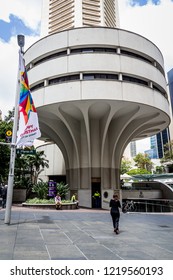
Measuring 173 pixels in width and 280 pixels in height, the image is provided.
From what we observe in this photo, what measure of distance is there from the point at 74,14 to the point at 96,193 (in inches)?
1098

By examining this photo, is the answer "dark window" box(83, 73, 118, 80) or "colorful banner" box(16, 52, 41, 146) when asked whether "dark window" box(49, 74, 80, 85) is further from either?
"colorful banner" box(16, 52, 41, 146)

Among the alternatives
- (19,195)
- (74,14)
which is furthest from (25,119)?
(74,14)

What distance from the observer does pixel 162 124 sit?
29984 millimetres

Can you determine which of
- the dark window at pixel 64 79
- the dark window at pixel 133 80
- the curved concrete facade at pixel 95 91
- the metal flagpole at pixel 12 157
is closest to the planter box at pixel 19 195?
the curved concrete facade at pixel 95 91

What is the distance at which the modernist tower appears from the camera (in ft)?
72.1

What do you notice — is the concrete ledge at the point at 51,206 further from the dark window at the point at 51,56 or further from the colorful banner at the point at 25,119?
the dark window at the point at 51,56

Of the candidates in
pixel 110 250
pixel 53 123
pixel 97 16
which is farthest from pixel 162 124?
pixel 110 250

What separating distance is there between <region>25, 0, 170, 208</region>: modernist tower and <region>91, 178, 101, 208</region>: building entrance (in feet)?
0.43

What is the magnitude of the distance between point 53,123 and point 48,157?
53.5ft

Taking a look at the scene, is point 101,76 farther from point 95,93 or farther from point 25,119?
point 25,119

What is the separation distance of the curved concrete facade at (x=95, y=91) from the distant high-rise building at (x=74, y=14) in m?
11.3

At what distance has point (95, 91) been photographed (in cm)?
2127

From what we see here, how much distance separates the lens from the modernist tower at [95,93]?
72.1 ft
